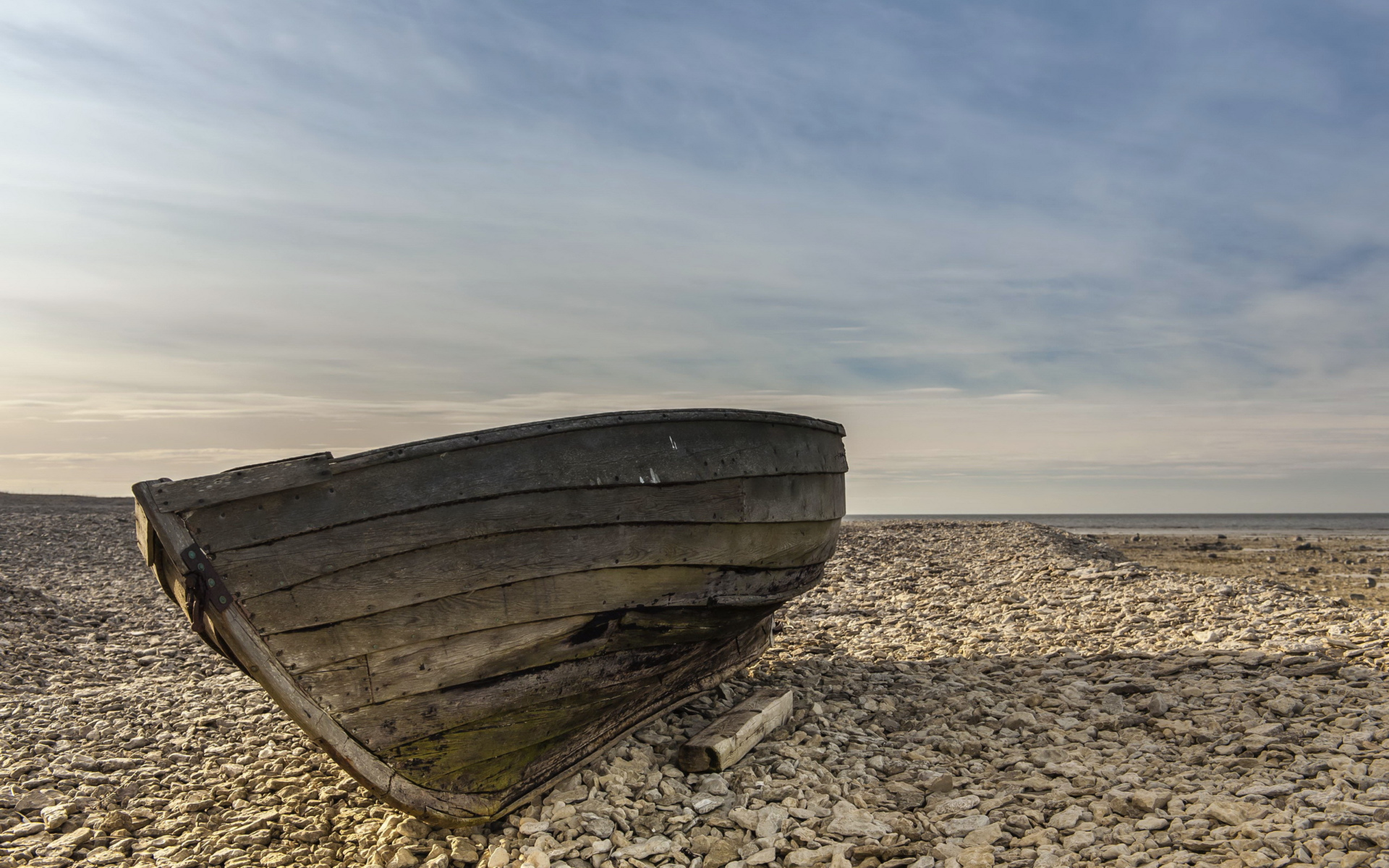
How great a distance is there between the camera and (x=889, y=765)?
4.59m

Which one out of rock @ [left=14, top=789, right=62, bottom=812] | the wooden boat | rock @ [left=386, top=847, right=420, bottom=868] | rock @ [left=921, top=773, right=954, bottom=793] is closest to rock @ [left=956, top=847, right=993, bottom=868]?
rock @ [left=921, top=773, right=954, bottom=793]

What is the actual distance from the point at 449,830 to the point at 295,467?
1.93m

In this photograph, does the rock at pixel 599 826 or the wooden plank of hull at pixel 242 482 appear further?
the rock at pixel 599 826

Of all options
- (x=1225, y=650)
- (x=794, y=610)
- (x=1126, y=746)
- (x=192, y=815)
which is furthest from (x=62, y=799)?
(x=1225, y=650)

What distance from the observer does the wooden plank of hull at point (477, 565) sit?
347 cm

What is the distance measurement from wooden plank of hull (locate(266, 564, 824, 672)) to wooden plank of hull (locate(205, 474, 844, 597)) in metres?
0.25

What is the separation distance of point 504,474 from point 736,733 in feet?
6.24

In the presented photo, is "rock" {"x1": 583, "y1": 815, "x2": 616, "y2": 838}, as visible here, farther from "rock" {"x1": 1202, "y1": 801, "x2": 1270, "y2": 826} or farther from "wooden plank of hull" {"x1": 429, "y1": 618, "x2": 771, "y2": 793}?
"rock" {"x1": 1202, "y1": 801, "x2": 1270, "y2": 826}

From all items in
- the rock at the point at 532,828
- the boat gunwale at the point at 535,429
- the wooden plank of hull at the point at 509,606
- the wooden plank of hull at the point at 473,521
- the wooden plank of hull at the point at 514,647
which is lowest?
the rock at the point at 532,828

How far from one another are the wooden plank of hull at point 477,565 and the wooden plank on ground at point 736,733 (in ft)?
3.06

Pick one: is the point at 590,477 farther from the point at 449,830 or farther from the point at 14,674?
the point at 14,674

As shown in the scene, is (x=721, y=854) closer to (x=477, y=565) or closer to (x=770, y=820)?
(x=770, y=820)

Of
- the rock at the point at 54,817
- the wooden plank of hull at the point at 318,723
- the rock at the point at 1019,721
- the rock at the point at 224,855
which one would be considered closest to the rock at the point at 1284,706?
the rock at the point at 1019,721

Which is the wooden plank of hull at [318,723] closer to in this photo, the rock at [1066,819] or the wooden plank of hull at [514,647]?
the wooden plank of hull at [514,647]
